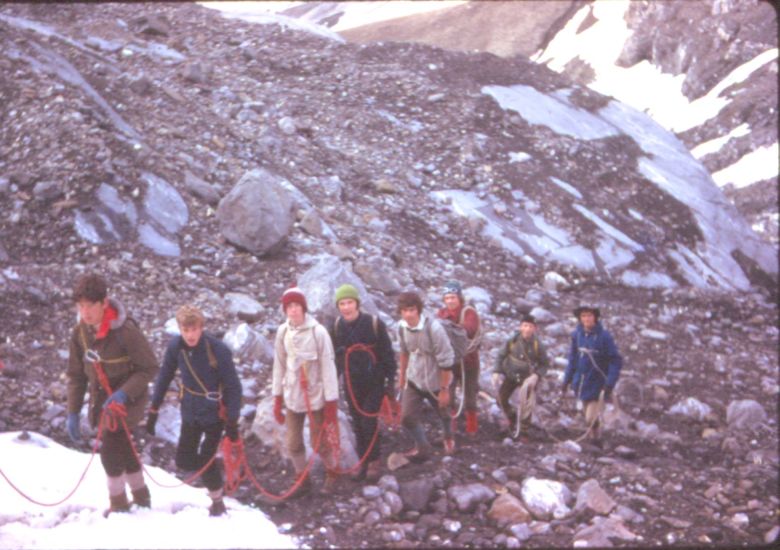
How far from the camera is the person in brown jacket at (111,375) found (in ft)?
16.8

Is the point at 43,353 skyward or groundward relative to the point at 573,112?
groundward

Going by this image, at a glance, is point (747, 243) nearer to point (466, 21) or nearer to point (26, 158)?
point (26, 158)

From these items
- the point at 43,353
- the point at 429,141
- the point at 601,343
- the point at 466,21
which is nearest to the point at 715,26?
the point at 466,21

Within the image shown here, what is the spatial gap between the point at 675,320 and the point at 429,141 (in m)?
6.96

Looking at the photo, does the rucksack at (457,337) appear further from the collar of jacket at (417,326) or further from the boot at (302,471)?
the boot at (302,471)

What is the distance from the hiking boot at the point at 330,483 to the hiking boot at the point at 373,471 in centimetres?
30

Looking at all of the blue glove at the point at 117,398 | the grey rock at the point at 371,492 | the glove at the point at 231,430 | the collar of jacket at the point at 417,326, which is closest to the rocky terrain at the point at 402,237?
the grey rock at the point at 371,492

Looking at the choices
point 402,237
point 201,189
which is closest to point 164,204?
point 201,189

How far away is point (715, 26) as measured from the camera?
37.5 meters

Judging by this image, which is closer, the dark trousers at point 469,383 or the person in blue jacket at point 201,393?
the person in blue jacket at point 201,393

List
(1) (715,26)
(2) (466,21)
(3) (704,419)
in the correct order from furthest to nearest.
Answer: (2) (466,21), (1) (715,26), (3) (704,419)

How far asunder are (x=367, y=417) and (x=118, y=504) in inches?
88.0

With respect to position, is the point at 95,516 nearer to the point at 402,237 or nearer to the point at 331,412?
the point at 331,412

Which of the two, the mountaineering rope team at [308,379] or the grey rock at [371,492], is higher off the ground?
the mountaineering rope team at [308,379]
